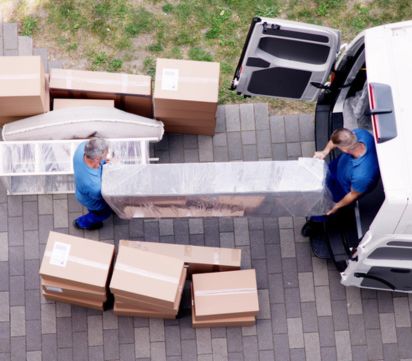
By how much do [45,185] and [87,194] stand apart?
3.60ft

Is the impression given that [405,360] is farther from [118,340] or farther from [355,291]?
[118,340]

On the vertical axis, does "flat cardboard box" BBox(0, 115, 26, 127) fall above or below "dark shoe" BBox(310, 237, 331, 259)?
above

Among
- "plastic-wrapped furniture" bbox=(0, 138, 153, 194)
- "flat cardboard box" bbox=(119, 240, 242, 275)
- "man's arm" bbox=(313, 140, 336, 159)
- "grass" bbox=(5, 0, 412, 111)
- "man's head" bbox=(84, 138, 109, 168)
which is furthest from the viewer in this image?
"grass" bbox=(5, 0, 412, 111)

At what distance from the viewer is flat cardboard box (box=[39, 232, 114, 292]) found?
618 centimetres

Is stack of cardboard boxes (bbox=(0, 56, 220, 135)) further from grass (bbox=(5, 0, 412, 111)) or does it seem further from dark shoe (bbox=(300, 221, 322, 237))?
dark shoe (bbox=(300, 221, 322, 237))

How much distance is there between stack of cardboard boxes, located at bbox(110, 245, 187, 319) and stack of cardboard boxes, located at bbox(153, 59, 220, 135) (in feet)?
5.02

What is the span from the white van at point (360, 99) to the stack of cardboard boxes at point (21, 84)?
193cm

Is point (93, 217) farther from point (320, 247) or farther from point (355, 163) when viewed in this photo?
point (355, 163)

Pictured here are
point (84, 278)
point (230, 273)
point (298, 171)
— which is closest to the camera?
point (298, 171)

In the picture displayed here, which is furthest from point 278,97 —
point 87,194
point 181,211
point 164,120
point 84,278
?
point 84,278

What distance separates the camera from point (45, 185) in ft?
23.7

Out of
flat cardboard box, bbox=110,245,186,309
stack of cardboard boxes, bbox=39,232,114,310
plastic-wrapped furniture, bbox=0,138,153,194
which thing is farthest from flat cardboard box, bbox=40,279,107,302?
plastic-wrapped furniture, bbox=0,138,153,194

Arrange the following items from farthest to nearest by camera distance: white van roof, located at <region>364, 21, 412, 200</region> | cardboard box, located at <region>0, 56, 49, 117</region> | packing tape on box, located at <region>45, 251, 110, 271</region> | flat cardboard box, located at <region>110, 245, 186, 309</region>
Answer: cardboard box, located at <region>0, 56, 49, 117</region> → packing tape on box, located at <region>45, 251, 110, 271</region> → flat cardboard box, located at <region>110, 245, 186, 309</region> → white van roof, located at <region>364, 21, 412, 200</region>

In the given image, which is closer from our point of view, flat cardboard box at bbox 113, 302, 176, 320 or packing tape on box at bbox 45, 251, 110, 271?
packing tape on box at bbox 45, 251, 110, 271
